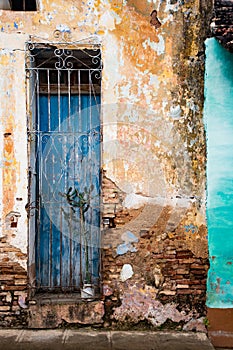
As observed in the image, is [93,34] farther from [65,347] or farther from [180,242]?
[65,347]

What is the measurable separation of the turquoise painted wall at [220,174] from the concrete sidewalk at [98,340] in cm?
47

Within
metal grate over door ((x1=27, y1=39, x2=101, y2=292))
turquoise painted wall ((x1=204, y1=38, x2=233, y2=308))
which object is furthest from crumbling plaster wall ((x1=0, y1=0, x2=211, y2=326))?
metal grate over door ((x1=27, y1=39, x2=101, y2=292))

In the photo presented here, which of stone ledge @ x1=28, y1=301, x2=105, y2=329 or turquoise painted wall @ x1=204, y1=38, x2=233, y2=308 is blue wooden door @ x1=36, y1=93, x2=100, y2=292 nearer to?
stone ledge @ x1=28, y1=301, x2=105, y2=329

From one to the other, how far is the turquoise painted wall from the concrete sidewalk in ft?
1.53

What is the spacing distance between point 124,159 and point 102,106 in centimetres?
61

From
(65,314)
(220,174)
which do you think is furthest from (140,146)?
(65,314)

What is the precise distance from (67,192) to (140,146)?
1.02 meters

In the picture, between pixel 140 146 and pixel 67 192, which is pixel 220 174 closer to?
pixel 140 146

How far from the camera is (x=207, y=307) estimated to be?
4.39m

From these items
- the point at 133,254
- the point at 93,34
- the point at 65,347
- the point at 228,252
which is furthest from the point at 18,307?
the point at 93,34

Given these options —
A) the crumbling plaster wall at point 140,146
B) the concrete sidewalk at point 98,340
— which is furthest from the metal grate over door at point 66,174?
the concrete sidewalk at point 98,340

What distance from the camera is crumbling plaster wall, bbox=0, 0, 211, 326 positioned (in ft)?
14.4

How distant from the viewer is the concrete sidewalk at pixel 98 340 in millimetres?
3979

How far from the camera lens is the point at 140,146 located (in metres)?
4.48
